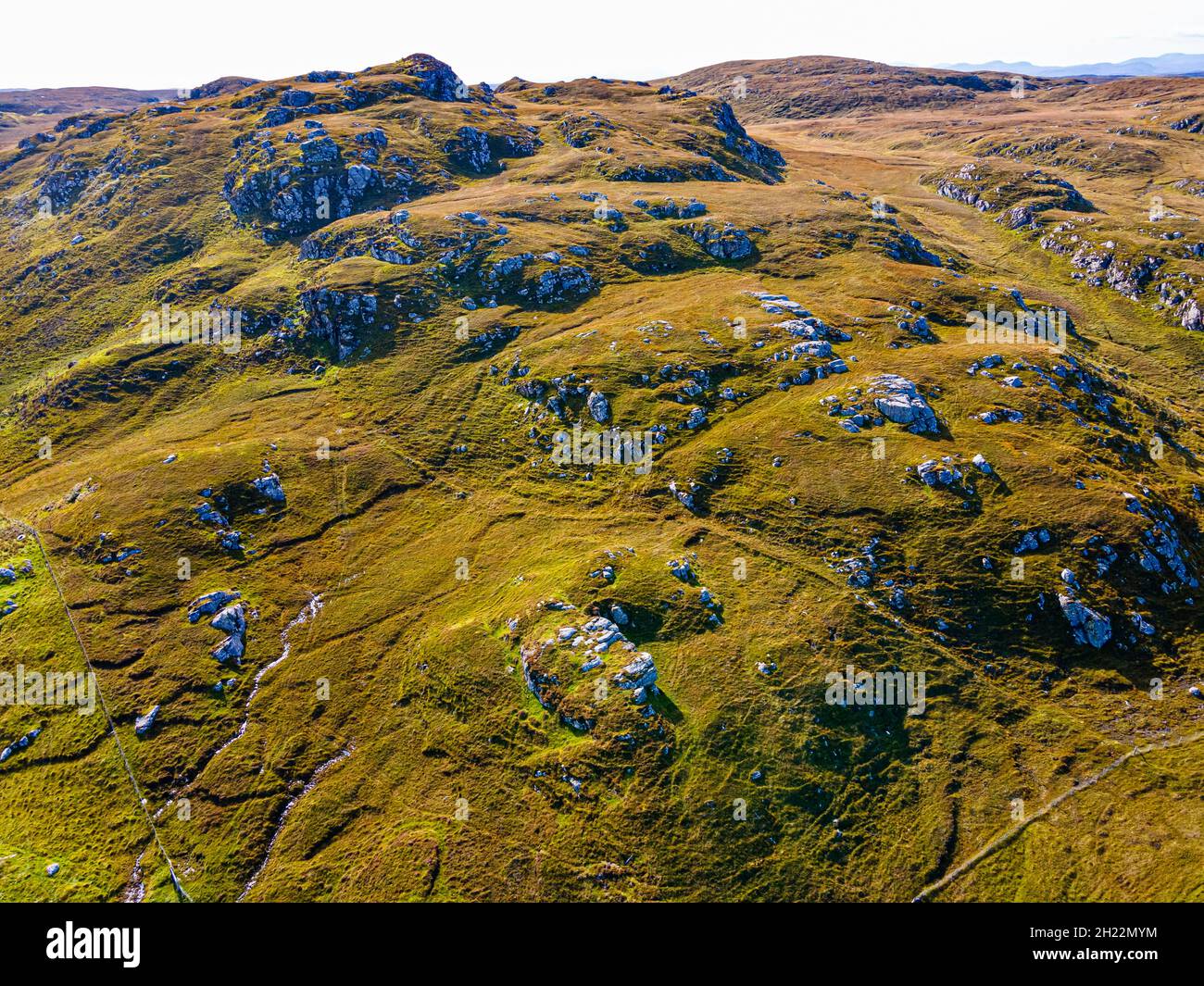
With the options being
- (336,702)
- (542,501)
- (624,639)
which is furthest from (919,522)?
(336,702)

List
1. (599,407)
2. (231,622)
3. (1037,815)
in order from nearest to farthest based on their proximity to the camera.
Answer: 1. (1037,815)
2. (231,622)
3. (599,407)

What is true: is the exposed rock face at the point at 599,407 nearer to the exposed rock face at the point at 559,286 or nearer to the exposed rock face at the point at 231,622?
the exposed rock face at the point at 559,286

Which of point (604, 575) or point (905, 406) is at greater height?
point (905, 406)

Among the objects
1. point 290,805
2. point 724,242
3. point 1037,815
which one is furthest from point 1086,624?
point 724,242

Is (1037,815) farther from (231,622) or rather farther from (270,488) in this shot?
(270,488)

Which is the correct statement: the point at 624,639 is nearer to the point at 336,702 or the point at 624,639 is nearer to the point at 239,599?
the point at 336,702

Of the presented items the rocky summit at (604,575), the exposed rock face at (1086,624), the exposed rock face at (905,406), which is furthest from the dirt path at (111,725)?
the exposed rock face at (905,406)
